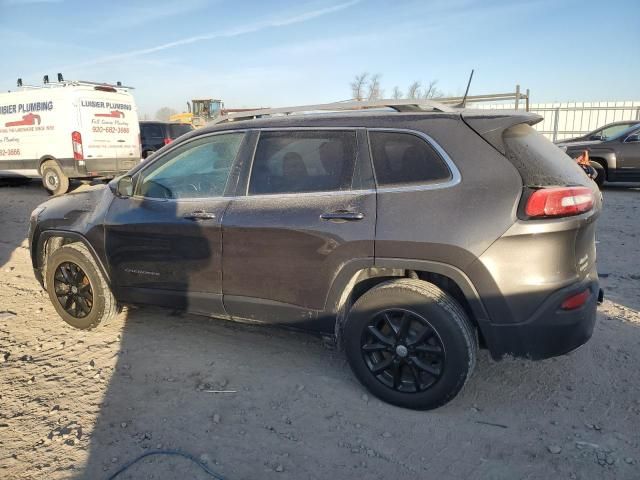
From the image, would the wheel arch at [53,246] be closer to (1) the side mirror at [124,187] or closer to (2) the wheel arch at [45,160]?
(1) the side mirror at [124,187]

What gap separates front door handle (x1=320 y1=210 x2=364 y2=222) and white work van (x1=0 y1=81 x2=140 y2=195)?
9.78m

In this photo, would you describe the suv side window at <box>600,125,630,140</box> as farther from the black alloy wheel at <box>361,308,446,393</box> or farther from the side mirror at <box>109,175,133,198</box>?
the side mirror at <box>109,175,133,198</box>

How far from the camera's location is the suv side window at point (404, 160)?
2695 millimetres

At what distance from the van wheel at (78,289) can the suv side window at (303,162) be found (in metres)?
1.63

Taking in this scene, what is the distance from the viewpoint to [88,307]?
3.93 metres

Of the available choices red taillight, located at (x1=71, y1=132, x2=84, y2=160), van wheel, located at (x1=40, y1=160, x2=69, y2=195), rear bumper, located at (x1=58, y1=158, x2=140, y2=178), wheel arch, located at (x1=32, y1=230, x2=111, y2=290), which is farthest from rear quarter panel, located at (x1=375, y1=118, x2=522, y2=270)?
van wheel, located at (x1=40, y1=160, x2=69, y2=195)

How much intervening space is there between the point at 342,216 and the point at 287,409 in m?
1.21

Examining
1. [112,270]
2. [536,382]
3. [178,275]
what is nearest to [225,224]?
[178,275]

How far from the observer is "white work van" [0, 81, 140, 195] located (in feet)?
35.0

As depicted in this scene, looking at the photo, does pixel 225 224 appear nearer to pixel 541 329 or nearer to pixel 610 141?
pixel 541 329

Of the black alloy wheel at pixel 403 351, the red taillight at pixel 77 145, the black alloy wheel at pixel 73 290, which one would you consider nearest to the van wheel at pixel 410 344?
the black alloy wheel at pixel 403 351

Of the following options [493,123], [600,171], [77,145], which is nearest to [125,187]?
[493,123]

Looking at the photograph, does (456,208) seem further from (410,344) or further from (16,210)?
(16,210)

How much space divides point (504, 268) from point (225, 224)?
5.76 ft
